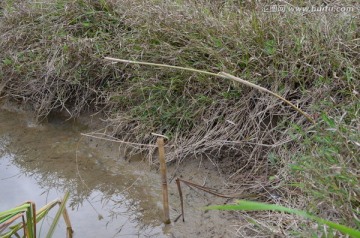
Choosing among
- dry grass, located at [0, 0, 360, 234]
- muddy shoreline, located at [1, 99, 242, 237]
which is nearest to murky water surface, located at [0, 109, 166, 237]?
muddy shoreline, located at [1, 99, 242, 237]

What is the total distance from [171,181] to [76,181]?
0.54m

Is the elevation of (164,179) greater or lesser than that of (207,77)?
lesser

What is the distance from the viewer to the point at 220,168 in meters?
3.06

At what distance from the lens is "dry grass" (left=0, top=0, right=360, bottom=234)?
2820mm

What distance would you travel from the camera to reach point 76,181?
3213mm

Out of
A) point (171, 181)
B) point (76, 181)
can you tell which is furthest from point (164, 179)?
point (76, 181)

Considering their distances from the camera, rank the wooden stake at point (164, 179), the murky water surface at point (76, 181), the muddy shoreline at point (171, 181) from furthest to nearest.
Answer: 1. the murky water surface at point (76, 181)
2. the muddy shoreline at point (171, 181)
3. the wooden stake at point (164, 179)

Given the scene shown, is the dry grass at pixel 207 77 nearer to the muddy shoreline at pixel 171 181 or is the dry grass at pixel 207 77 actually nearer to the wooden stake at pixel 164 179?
the muddy shoreline at pixel 171 181

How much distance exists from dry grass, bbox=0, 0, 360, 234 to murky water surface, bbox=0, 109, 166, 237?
167 mm

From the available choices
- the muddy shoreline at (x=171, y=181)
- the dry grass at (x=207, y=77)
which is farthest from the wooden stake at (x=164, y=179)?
the dry grass at (x=207, y=77)

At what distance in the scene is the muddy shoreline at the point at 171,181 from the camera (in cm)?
274

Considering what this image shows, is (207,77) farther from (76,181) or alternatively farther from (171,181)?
(76,181)

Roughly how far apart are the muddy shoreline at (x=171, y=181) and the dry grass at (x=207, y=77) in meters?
0.07

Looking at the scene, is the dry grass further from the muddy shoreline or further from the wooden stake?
the wooden stake
